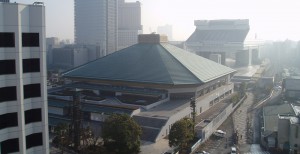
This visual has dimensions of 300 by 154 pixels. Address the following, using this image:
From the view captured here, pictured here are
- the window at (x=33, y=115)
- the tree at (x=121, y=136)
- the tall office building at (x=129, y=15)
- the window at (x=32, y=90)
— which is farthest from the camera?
the tall office building at (x=129, y=15)

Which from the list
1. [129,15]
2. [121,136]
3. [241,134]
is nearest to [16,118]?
[121,136]

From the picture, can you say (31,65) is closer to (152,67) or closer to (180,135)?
(180,135)

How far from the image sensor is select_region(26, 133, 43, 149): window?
641 inches

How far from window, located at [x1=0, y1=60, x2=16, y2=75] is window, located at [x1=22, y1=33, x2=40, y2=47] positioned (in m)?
1.02

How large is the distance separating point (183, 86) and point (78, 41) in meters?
92.6

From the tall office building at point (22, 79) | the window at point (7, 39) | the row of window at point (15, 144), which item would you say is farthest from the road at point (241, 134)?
the window at point (7, 39)

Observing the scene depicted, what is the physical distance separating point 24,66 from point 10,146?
3.60m

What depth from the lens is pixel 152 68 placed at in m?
43.7

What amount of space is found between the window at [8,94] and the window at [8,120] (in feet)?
2.24

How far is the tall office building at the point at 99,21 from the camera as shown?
367 feet

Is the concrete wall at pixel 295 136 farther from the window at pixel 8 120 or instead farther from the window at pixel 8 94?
the window at pixel 8 94

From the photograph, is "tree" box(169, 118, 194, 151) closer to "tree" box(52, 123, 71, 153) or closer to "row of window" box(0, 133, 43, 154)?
"tree" box(52, 123, 71, 153)

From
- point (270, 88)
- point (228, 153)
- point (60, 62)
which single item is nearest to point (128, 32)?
point (60, 62)

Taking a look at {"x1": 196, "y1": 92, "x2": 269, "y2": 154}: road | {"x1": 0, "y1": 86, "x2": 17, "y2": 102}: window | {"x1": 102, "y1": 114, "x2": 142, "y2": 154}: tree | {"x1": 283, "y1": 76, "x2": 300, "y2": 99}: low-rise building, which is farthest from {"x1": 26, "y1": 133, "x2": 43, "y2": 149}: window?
{"x1": 283, "y1": 76, "x2": 300, "y2": 99}: low-rise building
